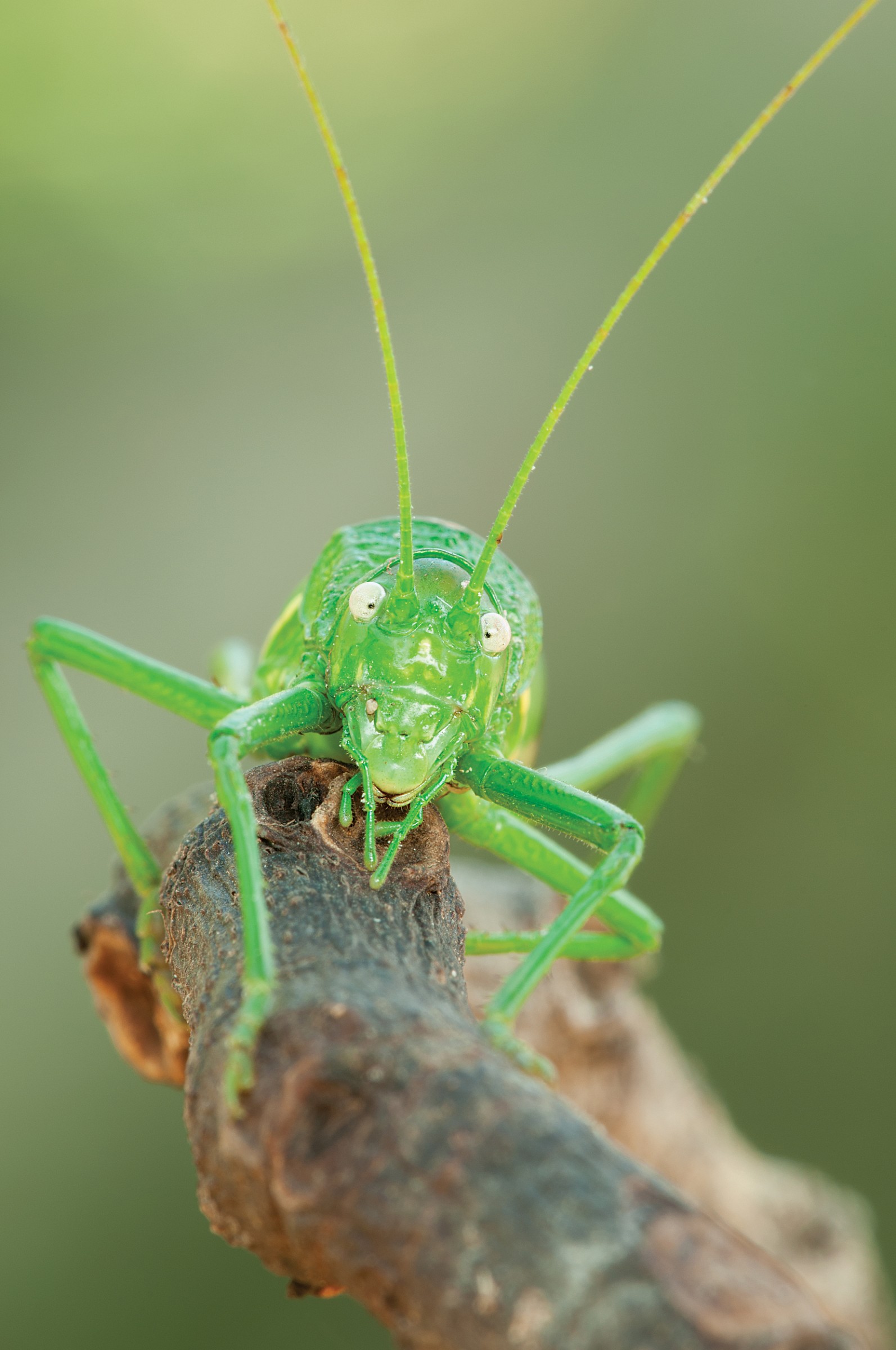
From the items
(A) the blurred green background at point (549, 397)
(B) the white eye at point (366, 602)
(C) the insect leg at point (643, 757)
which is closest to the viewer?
(B) the white eye at point (366, 602)

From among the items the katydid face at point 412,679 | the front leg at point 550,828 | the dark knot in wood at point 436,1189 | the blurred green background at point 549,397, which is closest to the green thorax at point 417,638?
the katydid face at point 412,679

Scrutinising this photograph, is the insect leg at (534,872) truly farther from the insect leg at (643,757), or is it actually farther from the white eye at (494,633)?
the insect leg at (643,757)

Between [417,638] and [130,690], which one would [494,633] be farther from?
[130,690]

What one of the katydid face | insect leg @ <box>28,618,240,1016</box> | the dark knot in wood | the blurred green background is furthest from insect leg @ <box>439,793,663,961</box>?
the blurred green background

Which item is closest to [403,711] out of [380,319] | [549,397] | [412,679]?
[412,679]

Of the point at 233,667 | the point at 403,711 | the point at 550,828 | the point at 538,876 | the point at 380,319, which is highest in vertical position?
the point at 380,319

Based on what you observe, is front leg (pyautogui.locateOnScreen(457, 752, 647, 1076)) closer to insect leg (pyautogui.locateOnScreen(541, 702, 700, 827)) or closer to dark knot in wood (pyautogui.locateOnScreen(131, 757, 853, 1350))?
dark knot in wood (pyautogui.locateOnScreen(131, 757, 853, 1350))
